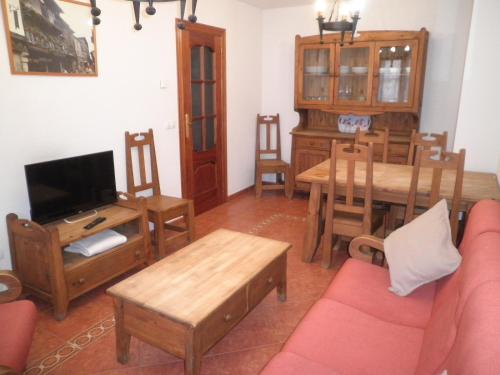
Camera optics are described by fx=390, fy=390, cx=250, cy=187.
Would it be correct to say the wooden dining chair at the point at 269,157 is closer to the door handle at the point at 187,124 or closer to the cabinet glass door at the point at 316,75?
the cabinet glass door at the point at 316,75

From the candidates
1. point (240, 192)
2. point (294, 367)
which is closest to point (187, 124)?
point (240, 192)

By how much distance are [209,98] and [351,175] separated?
2.24 meters

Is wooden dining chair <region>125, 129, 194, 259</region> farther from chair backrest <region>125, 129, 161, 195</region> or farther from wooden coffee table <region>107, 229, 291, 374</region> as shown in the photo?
wooden coffee table <region>107, 229, 291, 374</region>

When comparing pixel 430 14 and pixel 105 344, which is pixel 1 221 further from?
pixel 430 14

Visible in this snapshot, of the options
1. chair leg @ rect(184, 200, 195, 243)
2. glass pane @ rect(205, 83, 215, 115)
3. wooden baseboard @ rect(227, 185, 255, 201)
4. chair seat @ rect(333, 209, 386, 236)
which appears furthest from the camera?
wooden baseboard @ rect(227, 185, 255, 201)

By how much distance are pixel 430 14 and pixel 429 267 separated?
3.53 meters

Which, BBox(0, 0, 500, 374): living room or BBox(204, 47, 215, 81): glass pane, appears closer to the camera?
BBox(0, 0, 500, 374): living room

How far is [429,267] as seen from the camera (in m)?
1.92

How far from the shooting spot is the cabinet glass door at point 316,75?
4.73 metres

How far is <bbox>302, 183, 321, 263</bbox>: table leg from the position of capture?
3135mm

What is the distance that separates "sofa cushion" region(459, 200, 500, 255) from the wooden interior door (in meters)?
2.83

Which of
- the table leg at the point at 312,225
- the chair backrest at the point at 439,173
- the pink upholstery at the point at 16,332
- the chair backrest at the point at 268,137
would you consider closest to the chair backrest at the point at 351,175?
the table leg at the point at 312,225

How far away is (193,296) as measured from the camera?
1934 mm

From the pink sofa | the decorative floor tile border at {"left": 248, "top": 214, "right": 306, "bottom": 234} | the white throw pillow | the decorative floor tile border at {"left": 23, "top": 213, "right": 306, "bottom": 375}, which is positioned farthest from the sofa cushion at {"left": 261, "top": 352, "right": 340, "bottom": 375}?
the decorative floor tile border at {"left": 248, "top": 214, "right": 306, "bottom": 234}
